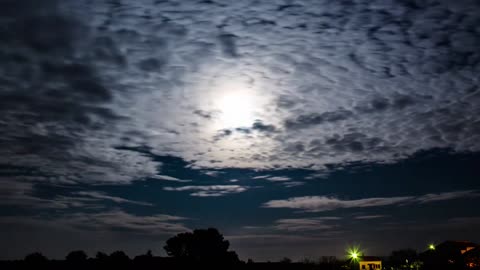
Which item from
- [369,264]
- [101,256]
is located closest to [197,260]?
[101,256]

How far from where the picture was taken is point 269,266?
158 ft

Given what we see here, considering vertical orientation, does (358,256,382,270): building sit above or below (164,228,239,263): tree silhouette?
below

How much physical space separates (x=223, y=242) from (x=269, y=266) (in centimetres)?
1710

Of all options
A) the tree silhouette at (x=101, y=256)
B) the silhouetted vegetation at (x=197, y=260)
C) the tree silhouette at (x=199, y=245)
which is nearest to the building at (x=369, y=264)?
the silhouetted vegetation at (x=197, y=260)

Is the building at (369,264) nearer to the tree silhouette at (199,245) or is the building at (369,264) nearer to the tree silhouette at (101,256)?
the tree silhouette at (199,245)

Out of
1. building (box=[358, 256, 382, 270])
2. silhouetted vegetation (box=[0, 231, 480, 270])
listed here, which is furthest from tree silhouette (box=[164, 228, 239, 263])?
building (box=[358, 256, 382, 270])

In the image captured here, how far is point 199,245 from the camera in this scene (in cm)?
6278

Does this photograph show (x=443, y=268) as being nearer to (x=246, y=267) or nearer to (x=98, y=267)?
(x=246, y=267)

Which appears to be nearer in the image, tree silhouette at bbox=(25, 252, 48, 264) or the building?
tree silhouette at bbox=(25, 252, 48, 264)

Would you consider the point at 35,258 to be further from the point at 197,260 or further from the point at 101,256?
the point at 197,260

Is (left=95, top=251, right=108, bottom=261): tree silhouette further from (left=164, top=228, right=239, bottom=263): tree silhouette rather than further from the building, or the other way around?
the building

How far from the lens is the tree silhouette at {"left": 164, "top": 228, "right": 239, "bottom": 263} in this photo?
60.8 metres

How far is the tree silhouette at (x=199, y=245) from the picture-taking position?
60844 millimetres

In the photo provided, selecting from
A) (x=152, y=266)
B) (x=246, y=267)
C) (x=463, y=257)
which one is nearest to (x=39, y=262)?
(x=152, y=266)
